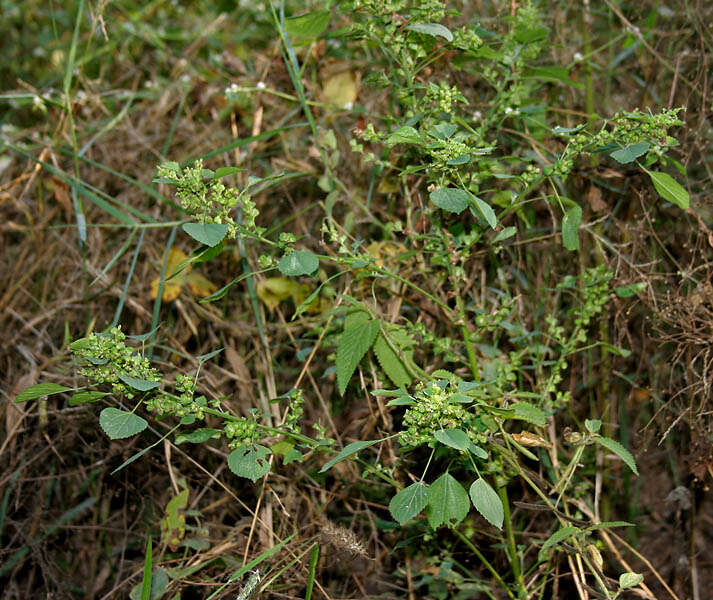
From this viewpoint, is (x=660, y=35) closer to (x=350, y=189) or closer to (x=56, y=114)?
(x=350, y=189)

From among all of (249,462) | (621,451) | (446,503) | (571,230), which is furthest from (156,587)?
(571,230)

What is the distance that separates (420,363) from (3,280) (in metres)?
1.18

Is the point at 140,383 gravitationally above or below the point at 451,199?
below

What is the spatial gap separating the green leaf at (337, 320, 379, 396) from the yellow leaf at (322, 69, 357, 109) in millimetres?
734

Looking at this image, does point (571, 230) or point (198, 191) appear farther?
point (571, 230)

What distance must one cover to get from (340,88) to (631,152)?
856 millimetres

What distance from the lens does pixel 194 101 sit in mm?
1962

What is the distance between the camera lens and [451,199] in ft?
3.18

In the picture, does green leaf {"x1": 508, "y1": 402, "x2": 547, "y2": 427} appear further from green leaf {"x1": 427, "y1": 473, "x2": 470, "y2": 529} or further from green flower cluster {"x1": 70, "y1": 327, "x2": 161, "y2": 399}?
green flower cluster {"x1": 70, "y1": 327, "x2": 161, "y2": 399}

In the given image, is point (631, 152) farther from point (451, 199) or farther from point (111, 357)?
point (111, 357)

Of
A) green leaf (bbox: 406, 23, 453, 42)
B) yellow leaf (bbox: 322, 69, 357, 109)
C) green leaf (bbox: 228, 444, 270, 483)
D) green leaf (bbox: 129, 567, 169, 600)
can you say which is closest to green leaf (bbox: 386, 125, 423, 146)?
green leaf (bbox: 406, 23, 453, 42)

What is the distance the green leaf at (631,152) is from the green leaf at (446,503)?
56cm

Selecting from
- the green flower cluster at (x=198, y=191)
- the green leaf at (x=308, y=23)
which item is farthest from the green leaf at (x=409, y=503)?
the green leaf at (x=308, y=23)

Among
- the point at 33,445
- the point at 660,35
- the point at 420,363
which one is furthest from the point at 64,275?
the point at 660,35
